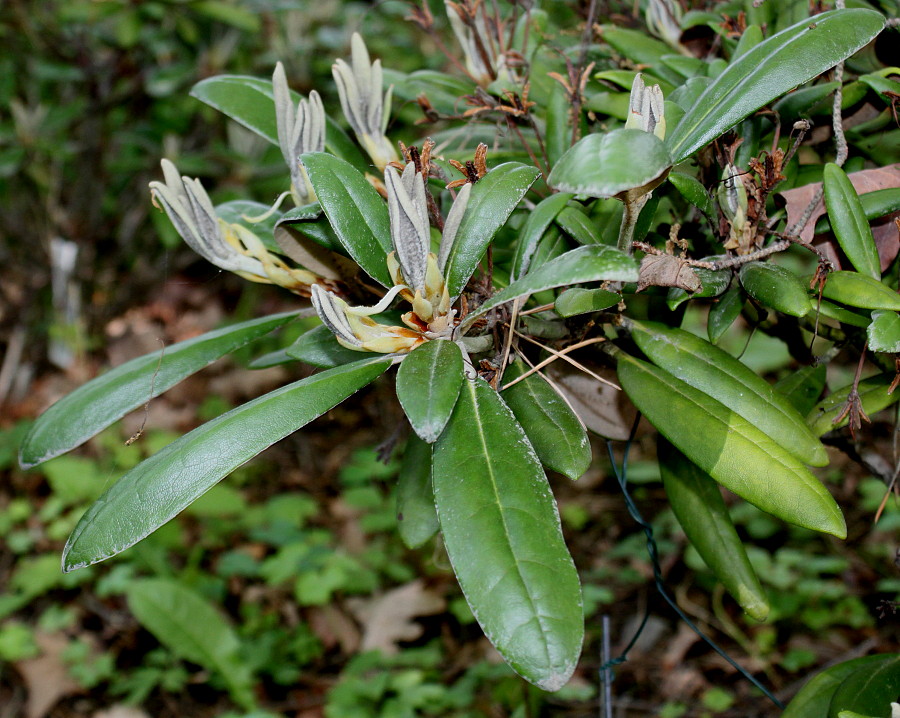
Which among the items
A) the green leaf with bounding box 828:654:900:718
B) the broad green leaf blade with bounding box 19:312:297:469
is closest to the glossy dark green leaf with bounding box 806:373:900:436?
the green leaf with bounding box 828:654:900:718

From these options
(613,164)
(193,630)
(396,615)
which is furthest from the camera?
(396,615)

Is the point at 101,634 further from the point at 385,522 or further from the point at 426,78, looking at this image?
the point at 426,78

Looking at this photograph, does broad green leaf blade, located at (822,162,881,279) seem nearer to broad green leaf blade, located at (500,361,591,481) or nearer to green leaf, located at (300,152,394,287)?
broad green leaf blade, located at (500,361,591,481)

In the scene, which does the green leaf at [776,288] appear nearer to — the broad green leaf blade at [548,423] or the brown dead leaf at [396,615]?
the broad green leaf blade at [548,423]

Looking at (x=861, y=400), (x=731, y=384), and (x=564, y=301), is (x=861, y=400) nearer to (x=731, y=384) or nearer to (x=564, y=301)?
(x=731, y=384)

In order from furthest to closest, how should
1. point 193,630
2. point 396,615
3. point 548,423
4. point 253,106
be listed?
1. point 396,615
2. point 193,630
3. point 253,106
4. point 548,423

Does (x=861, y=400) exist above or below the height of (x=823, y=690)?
above

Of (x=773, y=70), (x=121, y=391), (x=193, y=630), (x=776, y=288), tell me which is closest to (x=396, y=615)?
(x=193, y=630)

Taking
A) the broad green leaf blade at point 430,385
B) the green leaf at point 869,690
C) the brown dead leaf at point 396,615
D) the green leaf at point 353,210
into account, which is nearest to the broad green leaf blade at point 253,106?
the green leaf at point 353,210
